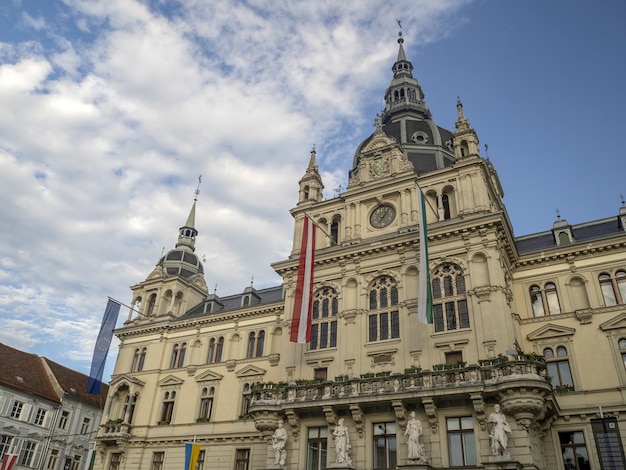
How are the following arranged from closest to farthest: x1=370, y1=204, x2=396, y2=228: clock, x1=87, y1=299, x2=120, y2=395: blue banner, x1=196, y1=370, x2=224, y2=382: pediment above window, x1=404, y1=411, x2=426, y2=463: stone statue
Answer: x1=404, y1=411, x2=426, y2=463: stone statue → x1=370, y1=204, x2=396, y2=228: clock → x1=87, y1=299, x2=120, y2=395: blue banner → x1=196, y1=370, x2=224, y2=382: pediment above window

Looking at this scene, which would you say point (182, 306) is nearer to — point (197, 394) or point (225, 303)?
point (225, 303)

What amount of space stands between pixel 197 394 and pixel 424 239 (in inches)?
988

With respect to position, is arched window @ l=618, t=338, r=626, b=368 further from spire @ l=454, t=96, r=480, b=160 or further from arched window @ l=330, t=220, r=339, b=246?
arched window @ l=330, t=220, r=339, b=246

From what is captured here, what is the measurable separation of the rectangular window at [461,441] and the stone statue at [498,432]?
1679mm

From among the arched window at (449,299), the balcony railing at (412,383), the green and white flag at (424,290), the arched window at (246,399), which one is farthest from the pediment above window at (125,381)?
the green and white flag at (424,290)

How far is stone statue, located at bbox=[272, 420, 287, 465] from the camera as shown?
Answer: 3179cm

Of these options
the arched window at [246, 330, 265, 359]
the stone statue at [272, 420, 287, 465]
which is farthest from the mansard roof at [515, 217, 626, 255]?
the arched window at [246, 330, 265, 359]

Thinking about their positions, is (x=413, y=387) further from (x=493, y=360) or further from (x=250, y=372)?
(x=250, y=372)

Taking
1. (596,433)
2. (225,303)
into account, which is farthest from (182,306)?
(596,433)

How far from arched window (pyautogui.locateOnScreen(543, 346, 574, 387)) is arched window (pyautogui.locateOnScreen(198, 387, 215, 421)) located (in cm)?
2668

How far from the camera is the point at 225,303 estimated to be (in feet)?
175

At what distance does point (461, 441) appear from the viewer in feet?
93.5

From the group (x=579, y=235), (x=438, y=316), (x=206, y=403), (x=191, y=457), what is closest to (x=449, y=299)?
(x=438, y=316)

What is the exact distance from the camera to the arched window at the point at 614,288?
1307 inches
